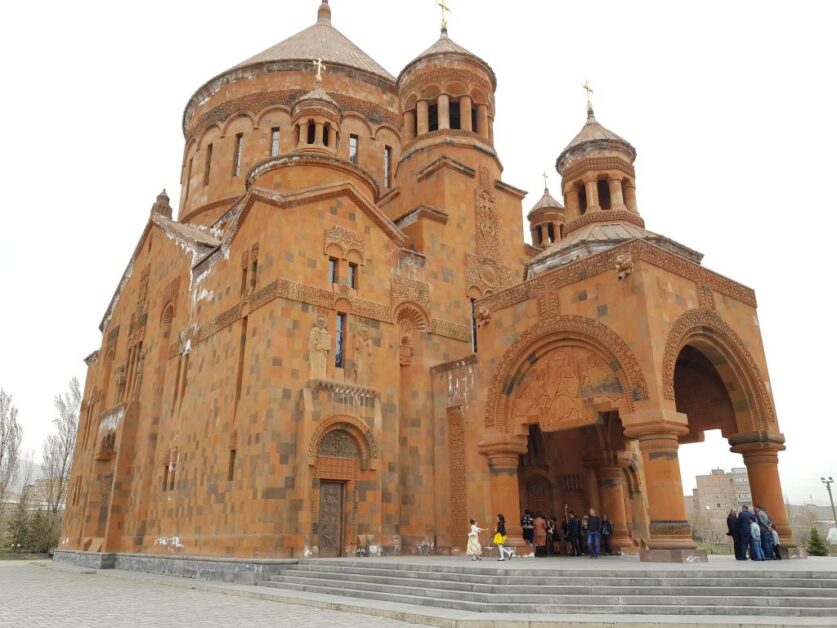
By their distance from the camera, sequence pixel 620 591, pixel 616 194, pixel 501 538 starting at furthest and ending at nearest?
pixel 616 194 → pixel 501 538 → pixel 620 591

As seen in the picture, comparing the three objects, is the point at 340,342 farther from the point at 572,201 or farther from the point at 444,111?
the point at 444,111

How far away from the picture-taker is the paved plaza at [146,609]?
823cm

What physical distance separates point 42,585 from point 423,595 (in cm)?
1019

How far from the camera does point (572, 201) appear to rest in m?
19.0

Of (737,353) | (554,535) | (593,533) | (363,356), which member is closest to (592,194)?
(737,353)

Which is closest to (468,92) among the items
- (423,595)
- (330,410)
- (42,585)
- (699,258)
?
(699,258)

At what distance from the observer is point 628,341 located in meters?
12.2

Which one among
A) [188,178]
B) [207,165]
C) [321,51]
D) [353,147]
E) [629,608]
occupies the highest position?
[321,51]

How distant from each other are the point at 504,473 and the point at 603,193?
935 centimetres

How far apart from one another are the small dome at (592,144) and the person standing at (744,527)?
11.1 metres

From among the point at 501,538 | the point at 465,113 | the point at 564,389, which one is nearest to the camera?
the point at 501,538

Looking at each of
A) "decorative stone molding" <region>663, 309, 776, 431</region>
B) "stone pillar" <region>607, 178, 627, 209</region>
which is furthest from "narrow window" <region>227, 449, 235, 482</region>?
"stone pillar" <region>607, 178, 627, 209</region>

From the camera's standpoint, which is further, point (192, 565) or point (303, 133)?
point (303, 133)

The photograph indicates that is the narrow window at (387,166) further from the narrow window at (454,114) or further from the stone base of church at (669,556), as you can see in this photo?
the stone base of church at (669,556)
